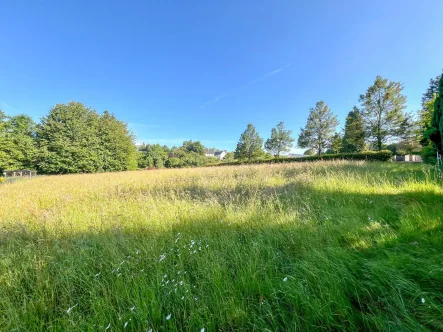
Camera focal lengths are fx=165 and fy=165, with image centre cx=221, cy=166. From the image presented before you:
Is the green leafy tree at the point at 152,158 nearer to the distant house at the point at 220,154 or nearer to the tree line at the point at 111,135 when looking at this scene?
the tree line at the point at 111,135

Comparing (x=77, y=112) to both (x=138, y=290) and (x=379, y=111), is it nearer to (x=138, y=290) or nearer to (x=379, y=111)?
(x=138, y=290)

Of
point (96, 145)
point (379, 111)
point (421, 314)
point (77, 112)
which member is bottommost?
point (421, 314)

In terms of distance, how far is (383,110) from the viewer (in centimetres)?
2061

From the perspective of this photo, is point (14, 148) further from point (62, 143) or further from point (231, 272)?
point (231, 272)

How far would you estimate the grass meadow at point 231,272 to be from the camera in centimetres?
117

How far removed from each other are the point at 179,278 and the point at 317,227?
188 cm

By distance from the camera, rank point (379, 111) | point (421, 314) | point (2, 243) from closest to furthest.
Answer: point (421, 314)
point (2, 243)
point (379, 111)

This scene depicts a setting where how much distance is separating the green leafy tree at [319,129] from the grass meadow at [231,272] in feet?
90.3

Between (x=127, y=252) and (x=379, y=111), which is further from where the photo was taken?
(x=379, y=111)

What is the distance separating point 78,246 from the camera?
220 cm

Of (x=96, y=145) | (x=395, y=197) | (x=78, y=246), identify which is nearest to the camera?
(x=78, y=246)

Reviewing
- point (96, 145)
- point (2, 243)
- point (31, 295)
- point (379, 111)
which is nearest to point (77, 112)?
point (96, 145)

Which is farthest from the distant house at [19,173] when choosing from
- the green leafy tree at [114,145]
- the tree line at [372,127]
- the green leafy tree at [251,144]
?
the tree line at [372,127]

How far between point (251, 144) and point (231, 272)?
113 ft
